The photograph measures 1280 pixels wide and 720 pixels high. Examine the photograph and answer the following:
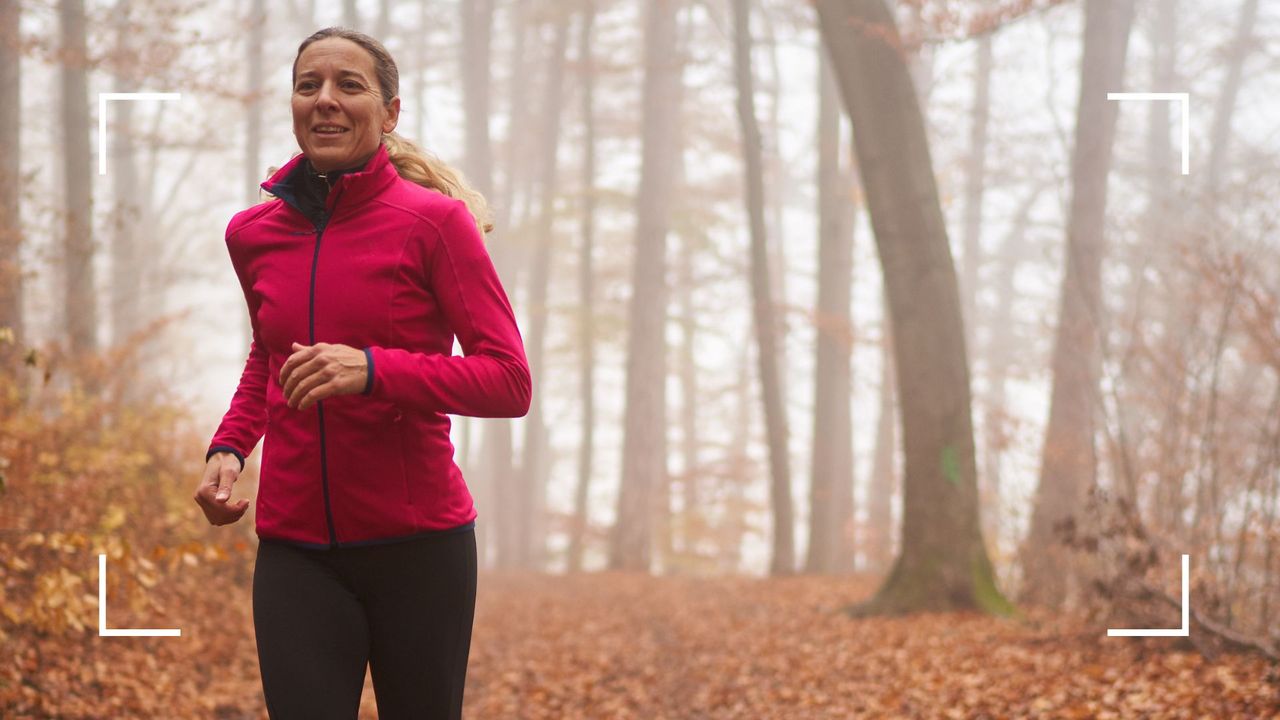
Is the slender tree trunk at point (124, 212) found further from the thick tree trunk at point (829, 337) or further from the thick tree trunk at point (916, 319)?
the thick tree trunk at point (829, 337)

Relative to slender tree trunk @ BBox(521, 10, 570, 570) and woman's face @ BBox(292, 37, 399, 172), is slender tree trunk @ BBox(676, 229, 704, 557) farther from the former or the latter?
woman's face @ BBox(292, 37, 399, 172)

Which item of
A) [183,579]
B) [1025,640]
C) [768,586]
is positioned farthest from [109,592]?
[768,586]

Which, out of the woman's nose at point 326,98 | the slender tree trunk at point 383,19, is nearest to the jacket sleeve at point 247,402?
the woman's nose at point 326,98

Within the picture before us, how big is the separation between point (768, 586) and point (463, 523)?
42.1ft

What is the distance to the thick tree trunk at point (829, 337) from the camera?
1798 centimetres

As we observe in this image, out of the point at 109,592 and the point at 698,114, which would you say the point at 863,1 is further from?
the point at 698,114

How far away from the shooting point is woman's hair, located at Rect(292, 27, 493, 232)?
2.90 metres

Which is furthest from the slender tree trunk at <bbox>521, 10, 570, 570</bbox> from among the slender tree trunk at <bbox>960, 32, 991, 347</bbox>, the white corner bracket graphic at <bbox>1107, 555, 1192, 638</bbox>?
the white corner bracket graphic at <bbox>1107, 555, 1192, 638</bbox>

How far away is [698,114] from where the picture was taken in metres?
29.0

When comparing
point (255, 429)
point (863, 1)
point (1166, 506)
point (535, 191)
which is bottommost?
point (1166, 506)

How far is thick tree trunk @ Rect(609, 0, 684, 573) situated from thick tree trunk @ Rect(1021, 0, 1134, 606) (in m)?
7.89

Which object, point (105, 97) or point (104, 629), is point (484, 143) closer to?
point (105, 97)

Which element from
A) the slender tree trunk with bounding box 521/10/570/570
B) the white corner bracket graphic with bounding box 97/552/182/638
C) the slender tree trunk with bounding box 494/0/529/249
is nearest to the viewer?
the white corner bracket graphic with bounding box 97/552/182/638

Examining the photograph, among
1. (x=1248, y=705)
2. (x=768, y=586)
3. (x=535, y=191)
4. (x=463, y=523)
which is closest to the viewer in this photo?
(x=463, y=523)
